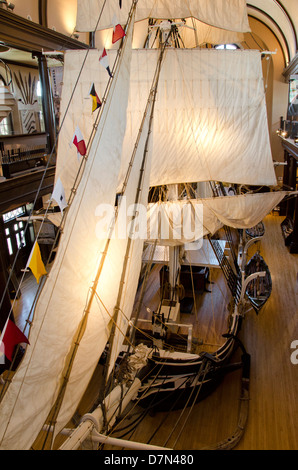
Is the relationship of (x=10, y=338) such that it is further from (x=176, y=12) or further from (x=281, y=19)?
(x=281, y=19)

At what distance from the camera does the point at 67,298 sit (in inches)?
127

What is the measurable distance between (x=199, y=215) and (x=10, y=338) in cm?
609

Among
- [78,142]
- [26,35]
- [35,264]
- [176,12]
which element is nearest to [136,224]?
[78,142]

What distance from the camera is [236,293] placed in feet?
26.5

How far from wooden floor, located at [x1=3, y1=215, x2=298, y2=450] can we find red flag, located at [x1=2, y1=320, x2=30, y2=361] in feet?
11.4

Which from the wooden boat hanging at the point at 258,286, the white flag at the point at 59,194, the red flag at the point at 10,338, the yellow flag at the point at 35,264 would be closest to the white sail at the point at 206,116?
the wooden boat hanging at the point at 258,286

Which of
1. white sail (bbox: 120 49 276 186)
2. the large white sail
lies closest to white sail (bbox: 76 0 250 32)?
the large white sail

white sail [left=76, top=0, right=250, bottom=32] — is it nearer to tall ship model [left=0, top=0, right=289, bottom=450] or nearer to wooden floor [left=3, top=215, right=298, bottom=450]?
tall ship model [left=0, top=0, right=289, bottom=450]

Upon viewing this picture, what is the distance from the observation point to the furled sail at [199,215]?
7859 millimetres

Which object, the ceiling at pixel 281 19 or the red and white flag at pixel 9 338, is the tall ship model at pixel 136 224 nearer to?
the red and white flag at pixel 9 338

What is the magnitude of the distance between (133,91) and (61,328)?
247 inches

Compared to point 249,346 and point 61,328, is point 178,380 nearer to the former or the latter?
point 249,346

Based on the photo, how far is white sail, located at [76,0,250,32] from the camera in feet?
25.3
